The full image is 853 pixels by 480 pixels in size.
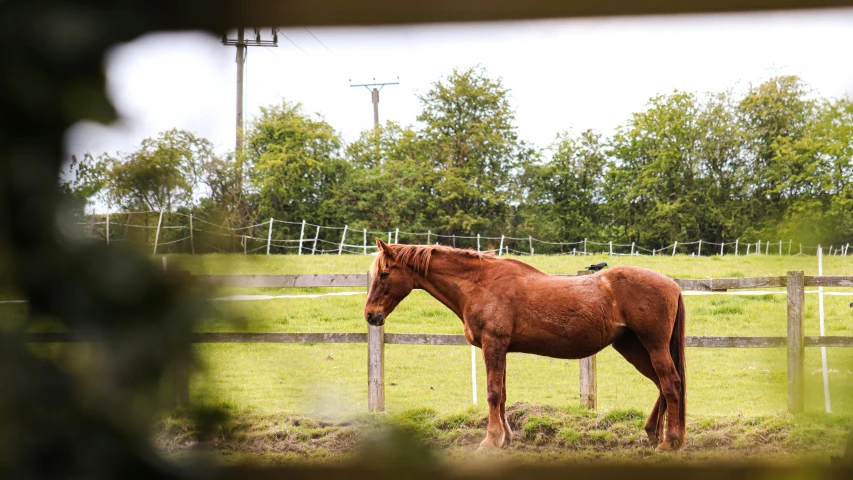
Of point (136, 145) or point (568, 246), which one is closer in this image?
point (136, 145)

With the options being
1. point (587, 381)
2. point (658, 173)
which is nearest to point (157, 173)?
point (587, 381)

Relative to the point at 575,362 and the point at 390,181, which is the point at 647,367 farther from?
the point at 390,181

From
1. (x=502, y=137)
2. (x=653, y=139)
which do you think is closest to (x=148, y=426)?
(x=653, y=139)

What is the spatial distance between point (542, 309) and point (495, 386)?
2.24 ft

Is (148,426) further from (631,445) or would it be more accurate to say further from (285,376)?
(631,445)

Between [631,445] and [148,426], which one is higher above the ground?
[148,426]

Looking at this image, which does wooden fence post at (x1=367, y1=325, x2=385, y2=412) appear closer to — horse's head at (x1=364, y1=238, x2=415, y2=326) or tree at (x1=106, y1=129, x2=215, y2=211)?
horse's head at (x1=364, y1=238, x2=415, y2=326)

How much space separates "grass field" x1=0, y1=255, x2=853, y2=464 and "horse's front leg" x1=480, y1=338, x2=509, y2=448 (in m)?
0.66

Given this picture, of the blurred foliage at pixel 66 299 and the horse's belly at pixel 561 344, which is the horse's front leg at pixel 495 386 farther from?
the blurred foliage at pixel 66 299

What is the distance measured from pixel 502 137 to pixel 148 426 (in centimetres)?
1806

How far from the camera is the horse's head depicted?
550 centimetres

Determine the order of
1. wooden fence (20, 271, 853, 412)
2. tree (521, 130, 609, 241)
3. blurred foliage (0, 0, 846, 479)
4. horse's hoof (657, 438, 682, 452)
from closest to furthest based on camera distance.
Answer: blurred foliage (0, 0, 846, 479), horse's hoof (657, 438, 682, 452), wooden fence (20, 271, 853, 412), tree (521, 130, 609, 241)

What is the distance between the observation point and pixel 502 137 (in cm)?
1805

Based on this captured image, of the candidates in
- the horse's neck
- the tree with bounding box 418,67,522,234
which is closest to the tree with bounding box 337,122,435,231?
the tree with bounding box 418,67,522,234
